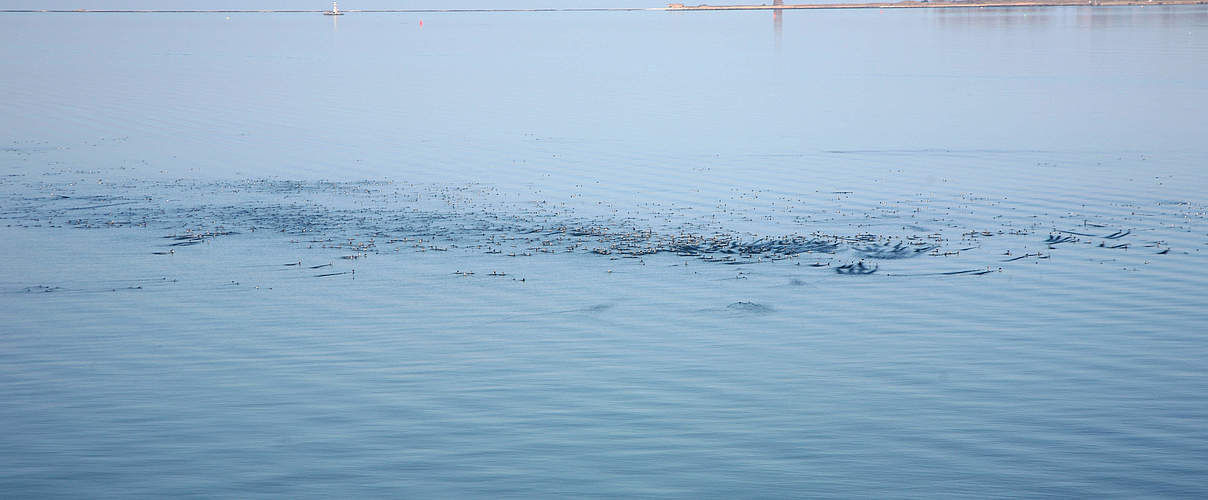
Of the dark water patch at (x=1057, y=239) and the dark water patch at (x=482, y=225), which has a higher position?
the dark water patch at (x=482, y=225)

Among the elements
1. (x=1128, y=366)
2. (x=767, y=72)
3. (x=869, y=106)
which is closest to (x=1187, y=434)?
(x=1128, y=366)

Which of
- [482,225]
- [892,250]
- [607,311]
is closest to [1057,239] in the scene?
[892,250]

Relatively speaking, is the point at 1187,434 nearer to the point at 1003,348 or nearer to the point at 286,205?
the point at 1003,348

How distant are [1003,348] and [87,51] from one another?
166314 millimetres

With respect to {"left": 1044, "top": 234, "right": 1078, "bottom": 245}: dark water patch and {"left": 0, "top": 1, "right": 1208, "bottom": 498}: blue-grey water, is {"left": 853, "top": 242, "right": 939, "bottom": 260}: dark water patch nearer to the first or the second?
{"left": 0, "top": 1, "right": 1208, "bottom": 498}: blue-grey water

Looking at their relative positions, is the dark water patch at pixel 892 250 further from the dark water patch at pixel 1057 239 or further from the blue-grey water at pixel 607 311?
the dark water patch at pixel 1057 239

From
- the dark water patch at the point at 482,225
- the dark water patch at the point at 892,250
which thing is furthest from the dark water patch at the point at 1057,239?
the dark water patch at the point at 892,250

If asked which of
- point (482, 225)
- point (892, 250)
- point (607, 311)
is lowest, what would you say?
point (607, 311)

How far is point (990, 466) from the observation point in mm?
22469

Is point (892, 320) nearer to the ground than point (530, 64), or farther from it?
nearer to the ground

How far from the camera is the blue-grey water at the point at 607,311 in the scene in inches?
901

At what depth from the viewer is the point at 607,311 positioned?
107 ft

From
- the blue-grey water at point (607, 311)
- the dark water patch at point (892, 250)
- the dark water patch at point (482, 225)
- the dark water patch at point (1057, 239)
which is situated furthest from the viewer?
the dark water patch at point (1057, 239)

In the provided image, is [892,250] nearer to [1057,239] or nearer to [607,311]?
[1057,239]
